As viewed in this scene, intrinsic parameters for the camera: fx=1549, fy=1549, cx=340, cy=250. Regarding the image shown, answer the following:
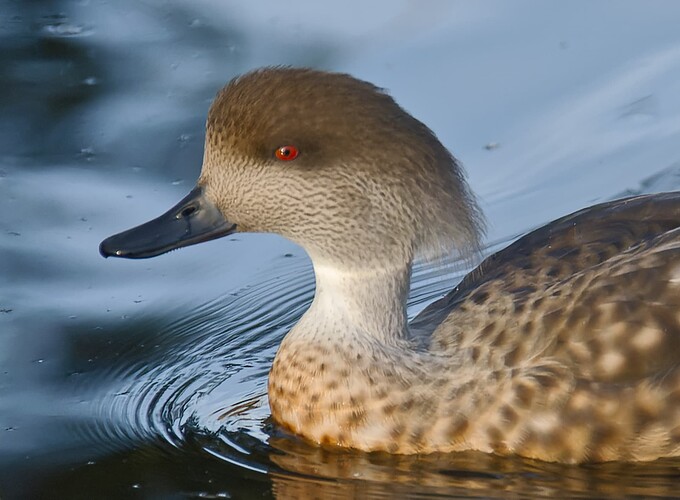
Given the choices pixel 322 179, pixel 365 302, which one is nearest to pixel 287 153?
pixel 322 179

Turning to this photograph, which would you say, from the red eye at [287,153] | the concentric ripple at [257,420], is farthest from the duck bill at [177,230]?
the concentric ripple at [257,420]

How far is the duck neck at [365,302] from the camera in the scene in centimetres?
639

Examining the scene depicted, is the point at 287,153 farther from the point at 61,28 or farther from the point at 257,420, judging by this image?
the point at 61,28

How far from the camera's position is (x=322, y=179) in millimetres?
6176

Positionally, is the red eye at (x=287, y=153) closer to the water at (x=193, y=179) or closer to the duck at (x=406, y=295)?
the duck at (x=406, y=295)

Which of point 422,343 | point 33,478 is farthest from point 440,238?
point 33,478

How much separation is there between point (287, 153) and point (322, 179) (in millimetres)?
187

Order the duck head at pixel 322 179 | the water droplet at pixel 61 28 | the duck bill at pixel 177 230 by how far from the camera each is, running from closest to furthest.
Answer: the duck head at pixel 322 179 → the duck bill at pixel 177 230 → the water droplet at pixel 61 28

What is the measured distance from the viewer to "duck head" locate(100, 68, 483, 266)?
19.7 ft

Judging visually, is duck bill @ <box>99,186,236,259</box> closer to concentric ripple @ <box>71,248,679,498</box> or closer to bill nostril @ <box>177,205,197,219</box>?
bill nostril @ <box>177,205,197,219</box>

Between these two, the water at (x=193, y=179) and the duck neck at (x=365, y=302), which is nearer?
the water at (x=193, y=179)

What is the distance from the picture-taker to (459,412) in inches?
240

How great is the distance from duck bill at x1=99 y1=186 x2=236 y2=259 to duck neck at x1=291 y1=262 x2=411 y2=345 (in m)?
0.49

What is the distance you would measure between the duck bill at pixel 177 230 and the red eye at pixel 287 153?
0.40 m
